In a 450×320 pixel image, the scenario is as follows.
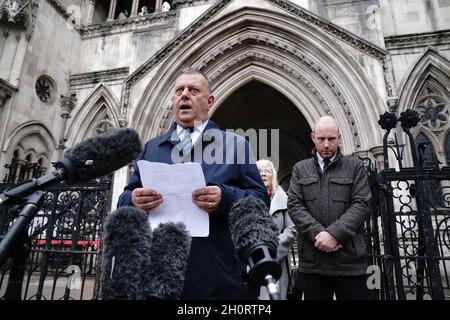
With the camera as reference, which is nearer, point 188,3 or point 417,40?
point 417,40

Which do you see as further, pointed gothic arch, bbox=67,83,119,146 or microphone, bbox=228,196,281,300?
pointed gothic arch, bbox=67,83,119,146

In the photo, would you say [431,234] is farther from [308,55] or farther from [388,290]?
[308,55]

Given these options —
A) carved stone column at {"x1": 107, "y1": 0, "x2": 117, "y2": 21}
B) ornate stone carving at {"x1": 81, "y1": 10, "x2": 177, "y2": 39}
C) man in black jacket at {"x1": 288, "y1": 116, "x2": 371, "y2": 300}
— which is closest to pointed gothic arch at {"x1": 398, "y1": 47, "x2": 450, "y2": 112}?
man in black jacket at {"x1": 288, "y1": 116, "x2": 371, "y2": 300}

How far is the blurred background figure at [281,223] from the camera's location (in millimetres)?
2955

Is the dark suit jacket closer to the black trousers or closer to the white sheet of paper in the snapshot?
the white sheet of paper

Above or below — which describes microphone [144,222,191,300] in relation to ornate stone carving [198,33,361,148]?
below

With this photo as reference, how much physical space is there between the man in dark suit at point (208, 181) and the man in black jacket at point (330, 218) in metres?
0.92

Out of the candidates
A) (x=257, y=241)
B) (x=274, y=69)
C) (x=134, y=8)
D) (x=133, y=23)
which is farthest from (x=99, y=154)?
(x=134, y=8)

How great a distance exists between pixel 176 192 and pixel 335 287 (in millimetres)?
1715

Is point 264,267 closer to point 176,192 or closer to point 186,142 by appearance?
point 176,192

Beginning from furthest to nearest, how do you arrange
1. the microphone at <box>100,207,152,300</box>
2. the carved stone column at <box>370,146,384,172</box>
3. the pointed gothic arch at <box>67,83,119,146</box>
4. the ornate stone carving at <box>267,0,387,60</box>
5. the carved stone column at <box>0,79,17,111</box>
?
1. the pointed gothic arch at <box>67,83,119,146</box>
2. the carved stone column at <box>0,79,17,111</box>
3. the ornate stone carving at <box>267,0,387,60</box>
4. the carved stone column at <box>370,146,384,172</box>
5. the microphone at <box>100,207,152,300</box>

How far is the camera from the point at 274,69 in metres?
9.95

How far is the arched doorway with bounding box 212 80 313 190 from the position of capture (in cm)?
1316

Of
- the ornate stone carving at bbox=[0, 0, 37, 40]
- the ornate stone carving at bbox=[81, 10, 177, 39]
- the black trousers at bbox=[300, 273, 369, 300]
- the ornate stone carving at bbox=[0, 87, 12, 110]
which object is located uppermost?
the ornate stone carving at bbox=[81, 10, 177, 39]
